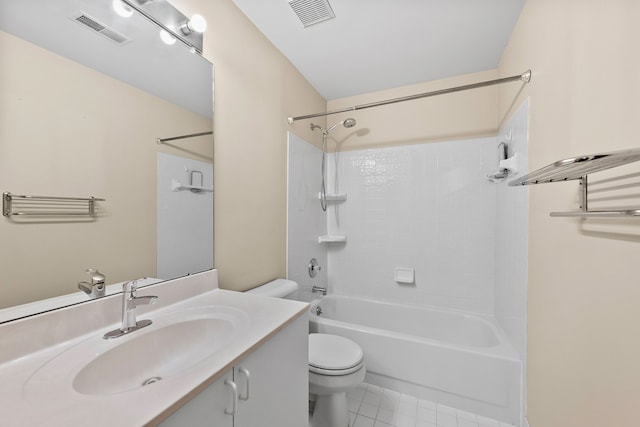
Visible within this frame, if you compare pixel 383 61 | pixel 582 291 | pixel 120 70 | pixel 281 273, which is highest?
pixel 383 61

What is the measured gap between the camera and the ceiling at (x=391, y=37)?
1475 millimetres

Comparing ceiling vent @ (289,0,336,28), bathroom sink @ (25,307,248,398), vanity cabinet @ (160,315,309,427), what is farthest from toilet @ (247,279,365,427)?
ceiling vent @ (289,0,336,28)

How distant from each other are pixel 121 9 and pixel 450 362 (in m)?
2.41

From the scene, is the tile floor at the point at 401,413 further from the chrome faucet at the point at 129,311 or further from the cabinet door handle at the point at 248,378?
the chrome faucet at the point at 129,311

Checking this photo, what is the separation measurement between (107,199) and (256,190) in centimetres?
84

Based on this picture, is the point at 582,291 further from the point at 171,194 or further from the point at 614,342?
the point at 171,194

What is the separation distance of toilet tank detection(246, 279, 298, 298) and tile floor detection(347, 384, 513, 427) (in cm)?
83

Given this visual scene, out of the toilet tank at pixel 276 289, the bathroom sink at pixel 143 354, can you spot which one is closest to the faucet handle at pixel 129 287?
the bathroom sink at pixel 143 354

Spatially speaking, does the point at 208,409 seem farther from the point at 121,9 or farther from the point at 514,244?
the point at 514,244

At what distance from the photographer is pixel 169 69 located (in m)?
1.16

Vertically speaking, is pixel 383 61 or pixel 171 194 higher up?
pixel 383 61

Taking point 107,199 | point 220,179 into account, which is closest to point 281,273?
point 220,179

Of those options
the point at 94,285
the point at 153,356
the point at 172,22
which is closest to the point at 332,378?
the point at 153,356

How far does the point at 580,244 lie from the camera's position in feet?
2.89
